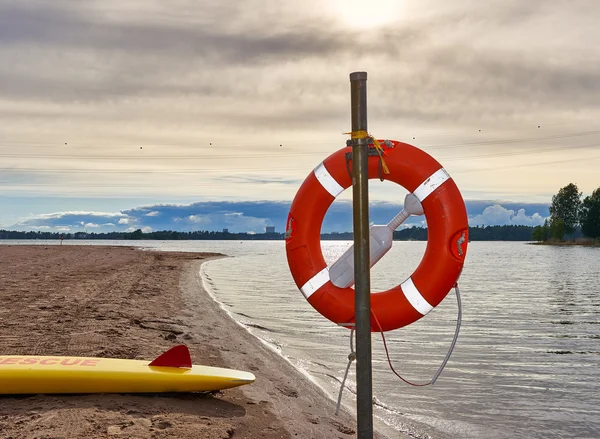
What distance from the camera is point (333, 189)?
16.3 feet

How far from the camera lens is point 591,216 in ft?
280

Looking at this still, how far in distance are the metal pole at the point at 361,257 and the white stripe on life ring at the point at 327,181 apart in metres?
0.93

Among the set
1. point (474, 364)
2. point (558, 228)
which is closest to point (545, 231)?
point (558, 228)

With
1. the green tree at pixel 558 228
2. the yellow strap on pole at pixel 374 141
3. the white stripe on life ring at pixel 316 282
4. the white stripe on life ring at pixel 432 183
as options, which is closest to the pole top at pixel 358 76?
the yellow strap on pole at pixel 374 141

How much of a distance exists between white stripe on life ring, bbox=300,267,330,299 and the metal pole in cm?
106

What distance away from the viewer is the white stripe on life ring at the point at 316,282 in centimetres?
503

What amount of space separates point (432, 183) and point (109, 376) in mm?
3204

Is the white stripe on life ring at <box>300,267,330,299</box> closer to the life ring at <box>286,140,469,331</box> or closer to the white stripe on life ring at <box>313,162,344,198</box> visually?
the life ring at <box>286,140,469,331</box>

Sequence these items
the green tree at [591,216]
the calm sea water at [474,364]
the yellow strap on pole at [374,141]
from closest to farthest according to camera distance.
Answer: the yellow strap on pole at [374,141] < the calm sea water at [474,364] < the green tree at [591,216]

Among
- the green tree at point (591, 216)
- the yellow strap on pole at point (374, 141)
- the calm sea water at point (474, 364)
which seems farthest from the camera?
the green tree at point (591, 216)

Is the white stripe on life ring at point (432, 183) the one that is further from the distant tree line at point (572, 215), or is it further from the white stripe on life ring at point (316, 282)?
the distant tree line at point (572, 215)

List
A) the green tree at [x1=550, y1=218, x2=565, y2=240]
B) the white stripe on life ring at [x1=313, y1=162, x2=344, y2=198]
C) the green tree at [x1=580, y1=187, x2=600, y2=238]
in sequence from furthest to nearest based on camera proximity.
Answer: the green tree at [x1=550, y1=218, x2=565, y2=240] < the green tree at [x1=580, y1=187, x2=600, y2=238] < the white stripe on life ring at [x1=313, y1=162, x2=344, y2=198]

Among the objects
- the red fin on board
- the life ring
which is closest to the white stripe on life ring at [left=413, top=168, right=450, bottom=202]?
the life ring

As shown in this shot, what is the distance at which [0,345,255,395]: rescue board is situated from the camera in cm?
466
